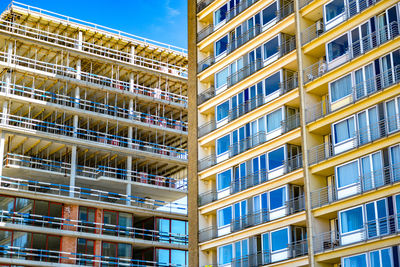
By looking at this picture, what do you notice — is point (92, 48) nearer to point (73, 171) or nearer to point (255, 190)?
point (73, 171)

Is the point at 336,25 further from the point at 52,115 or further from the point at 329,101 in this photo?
the point at 52,115

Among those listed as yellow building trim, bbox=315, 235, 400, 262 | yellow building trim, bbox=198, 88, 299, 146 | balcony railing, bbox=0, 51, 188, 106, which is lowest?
yellow building trim, bbox=315, 235, 400, 262

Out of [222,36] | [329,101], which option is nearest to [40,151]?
[222,36]

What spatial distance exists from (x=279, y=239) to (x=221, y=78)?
14712mm

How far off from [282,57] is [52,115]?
99.3 feet

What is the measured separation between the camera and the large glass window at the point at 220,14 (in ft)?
181

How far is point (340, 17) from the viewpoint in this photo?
Answer: 143 ft

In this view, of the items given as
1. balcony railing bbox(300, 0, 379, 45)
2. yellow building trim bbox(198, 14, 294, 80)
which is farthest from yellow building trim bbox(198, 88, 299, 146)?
yellow building trim bbox(198, 14, 294, 80)

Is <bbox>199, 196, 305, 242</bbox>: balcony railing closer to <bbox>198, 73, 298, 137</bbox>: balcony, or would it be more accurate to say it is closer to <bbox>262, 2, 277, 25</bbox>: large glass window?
<bbox>198, 73, 298, 137</bbox>: balcony

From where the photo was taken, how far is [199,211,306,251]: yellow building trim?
4281cm

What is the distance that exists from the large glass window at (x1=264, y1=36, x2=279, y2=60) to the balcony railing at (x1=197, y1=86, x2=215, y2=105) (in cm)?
696

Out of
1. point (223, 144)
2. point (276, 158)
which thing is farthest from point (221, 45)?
point (276, 158)

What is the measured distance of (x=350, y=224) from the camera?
38.9 m

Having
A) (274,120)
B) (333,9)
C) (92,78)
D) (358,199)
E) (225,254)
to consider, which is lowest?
(225,254)
